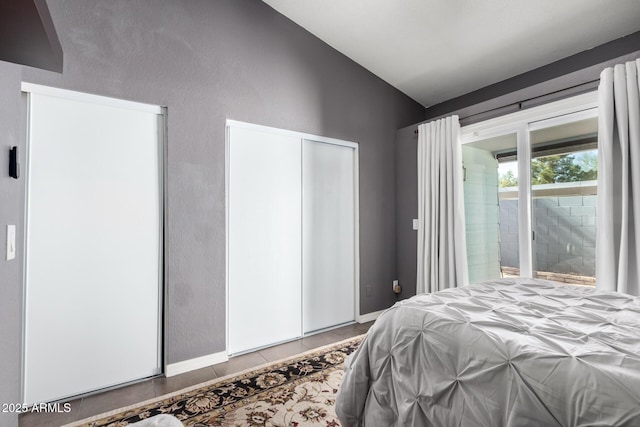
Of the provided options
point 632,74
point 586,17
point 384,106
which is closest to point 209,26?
point 384,106

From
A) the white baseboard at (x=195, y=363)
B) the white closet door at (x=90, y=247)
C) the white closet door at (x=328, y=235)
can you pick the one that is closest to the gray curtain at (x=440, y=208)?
the white closet door at (x=328, y=235)

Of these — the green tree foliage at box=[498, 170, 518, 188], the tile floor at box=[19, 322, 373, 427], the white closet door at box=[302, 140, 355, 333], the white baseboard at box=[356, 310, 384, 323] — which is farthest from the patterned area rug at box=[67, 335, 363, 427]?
the green tree foliage at box=[498, 170, 518, 188]

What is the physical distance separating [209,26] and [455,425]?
3062 mm

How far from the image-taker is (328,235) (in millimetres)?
3283

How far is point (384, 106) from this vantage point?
3.75 metres

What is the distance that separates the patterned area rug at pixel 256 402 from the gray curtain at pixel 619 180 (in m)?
2.12

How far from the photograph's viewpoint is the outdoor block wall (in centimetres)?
248

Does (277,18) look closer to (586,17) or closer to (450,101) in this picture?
(450,101)

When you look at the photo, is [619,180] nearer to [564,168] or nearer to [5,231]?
[564,168]

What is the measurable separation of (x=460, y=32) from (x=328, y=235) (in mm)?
2259

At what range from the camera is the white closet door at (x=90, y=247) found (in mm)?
1931

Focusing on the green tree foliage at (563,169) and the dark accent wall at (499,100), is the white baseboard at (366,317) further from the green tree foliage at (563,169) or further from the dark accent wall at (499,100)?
the green tree foliage at (563,169)

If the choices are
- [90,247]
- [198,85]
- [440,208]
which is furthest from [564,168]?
[90,247]

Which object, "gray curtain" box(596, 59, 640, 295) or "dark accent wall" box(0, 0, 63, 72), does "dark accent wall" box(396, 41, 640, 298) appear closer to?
"gray curtain" box(596, 59, 640, 295)
